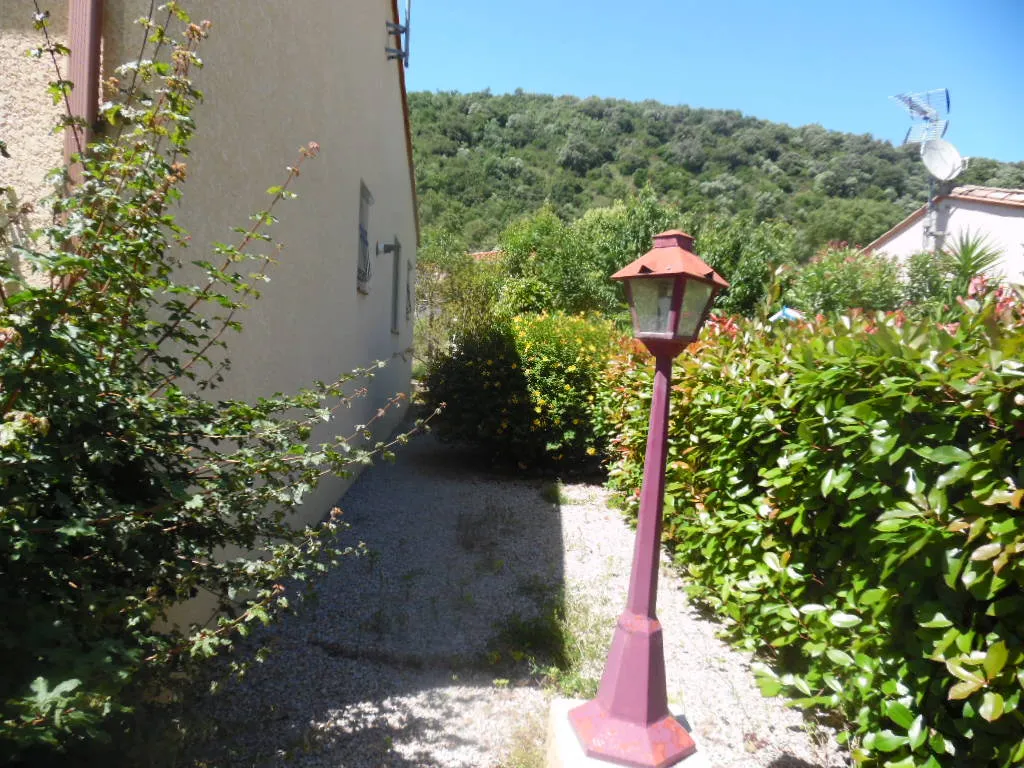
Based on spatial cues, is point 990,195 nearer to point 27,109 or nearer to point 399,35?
point 399,35

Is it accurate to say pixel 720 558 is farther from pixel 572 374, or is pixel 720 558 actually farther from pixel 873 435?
pixel 572 374

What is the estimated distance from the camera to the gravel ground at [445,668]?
8.86 ft

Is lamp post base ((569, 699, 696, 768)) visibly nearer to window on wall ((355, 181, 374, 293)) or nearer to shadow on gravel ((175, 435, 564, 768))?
shadow on gravel ((175, 435, 564, 768))

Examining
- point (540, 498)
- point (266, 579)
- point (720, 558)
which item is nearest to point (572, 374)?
point (540, 498)

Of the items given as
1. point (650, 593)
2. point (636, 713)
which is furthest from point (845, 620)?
point (636, 713)

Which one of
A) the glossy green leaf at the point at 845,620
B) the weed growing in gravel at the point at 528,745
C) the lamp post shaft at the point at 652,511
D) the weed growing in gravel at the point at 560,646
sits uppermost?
the lamp post shaft at the point at 652,511

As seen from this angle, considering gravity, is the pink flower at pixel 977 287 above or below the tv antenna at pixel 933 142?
below

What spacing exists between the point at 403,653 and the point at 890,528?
8.20 ft

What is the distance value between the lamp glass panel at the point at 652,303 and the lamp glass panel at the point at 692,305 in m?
0.06

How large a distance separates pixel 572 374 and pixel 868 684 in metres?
5.66

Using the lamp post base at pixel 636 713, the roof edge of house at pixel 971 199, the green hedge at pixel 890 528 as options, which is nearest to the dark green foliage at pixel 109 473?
the lamp post base at pixel 636 713

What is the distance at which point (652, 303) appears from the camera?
2.49 metres

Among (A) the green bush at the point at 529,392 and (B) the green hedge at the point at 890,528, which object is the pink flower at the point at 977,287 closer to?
(B) the green hedge at the point at 890,528

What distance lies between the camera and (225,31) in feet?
10.0
